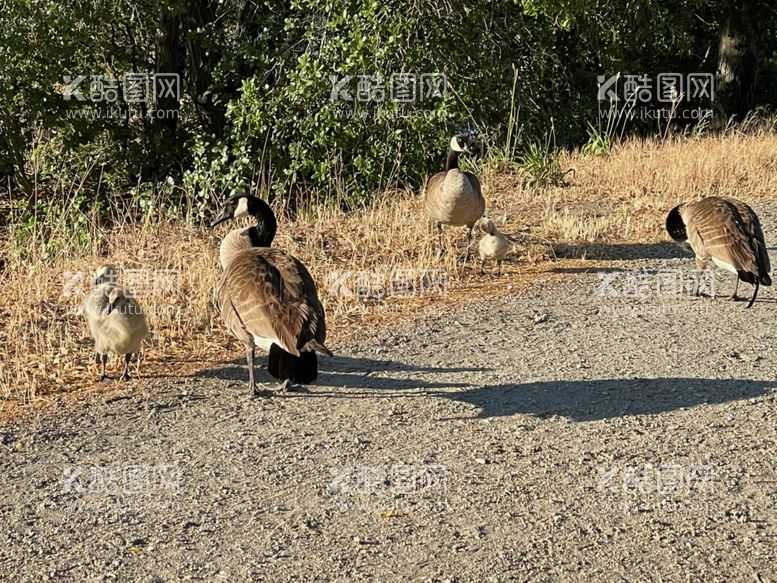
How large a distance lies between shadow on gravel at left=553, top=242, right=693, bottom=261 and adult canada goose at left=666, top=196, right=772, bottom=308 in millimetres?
1042

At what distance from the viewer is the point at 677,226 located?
30.1 feet

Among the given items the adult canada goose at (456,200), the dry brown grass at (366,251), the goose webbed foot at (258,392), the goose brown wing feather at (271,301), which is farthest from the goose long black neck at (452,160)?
the goose webbed foot at (258,392)

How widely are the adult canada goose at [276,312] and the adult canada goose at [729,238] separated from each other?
386 cm

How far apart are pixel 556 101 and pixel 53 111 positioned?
857cm

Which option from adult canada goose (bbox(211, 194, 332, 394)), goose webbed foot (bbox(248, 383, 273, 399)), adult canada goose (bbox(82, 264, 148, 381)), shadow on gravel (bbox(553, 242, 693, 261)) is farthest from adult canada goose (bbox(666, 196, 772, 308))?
adult canada goose (bbox(82, 264, 148, 381))

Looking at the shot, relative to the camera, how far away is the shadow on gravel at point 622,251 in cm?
1002

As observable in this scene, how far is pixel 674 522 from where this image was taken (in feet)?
14.8

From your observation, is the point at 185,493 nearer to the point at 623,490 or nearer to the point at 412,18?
the point at 623,490

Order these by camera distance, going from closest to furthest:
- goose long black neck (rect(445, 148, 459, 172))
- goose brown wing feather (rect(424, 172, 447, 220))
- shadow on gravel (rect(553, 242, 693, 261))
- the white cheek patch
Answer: the white cheek patch → goose brown wing feather (rect(424, 172, 447, 220)) → shadow on gravel (rect(553, 242, 693, 261)) → goose long black neck (rect(445, 148, 459, 172))

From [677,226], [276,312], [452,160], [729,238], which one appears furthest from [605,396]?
[452,160]

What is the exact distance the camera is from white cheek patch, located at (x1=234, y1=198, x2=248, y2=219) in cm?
772

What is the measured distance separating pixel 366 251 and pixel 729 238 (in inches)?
134

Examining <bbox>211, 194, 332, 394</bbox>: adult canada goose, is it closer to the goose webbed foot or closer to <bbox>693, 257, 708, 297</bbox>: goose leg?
the goose webbed foot

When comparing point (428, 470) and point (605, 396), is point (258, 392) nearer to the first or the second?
point (428, 470)
